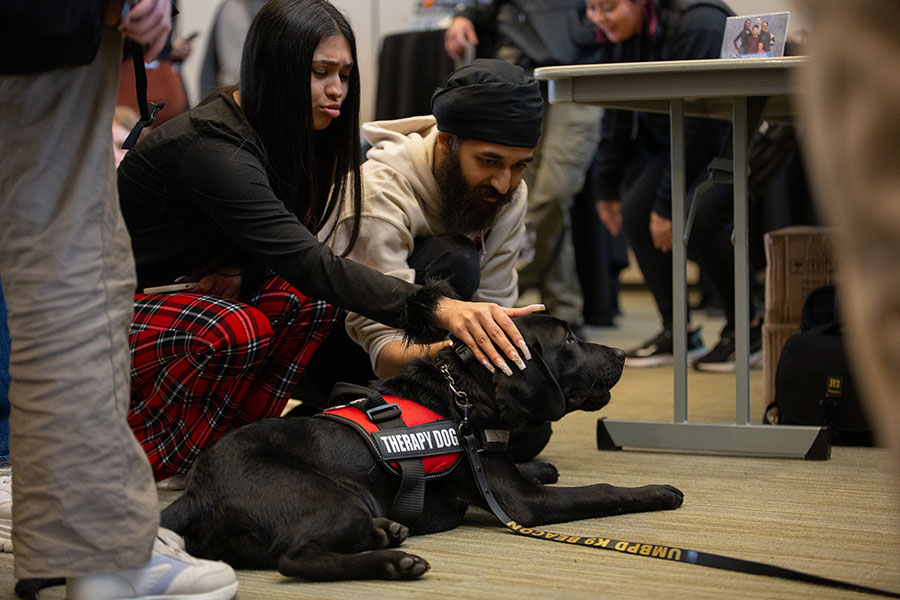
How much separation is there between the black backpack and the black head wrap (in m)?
0.86

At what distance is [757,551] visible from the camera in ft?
5.41

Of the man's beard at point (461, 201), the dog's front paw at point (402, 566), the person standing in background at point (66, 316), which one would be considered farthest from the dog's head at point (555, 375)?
the person standing in background at point (66, 316)

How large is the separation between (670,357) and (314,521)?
281 centimetres

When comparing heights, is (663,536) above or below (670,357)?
above

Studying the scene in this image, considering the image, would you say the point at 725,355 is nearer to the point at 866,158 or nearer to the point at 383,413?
the point at 383,413

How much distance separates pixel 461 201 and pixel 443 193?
0.06 meters

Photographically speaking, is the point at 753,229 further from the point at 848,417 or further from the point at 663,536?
the point at 663,536

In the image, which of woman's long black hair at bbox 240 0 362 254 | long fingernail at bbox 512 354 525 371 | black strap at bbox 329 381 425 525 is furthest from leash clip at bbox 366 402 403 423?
woman's long black hair at bbox 240 0 362 254

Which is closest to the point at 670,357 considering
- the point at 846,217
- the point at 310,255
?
the point at 310,255

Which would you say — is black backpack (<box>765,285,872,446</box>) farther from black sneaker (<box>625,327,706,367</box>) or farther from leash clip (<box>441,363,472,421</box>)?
black sneaker (<box>625,327,706,367</box>)

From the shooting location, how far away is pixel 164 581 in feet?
4.29

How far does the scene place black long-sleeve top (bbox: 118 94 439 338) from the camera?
1.79 m

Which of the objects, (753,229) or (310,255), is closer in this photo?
(310,255)

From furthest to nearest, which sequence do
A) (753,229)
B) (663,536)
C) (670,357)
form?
(753,229) → (670,357) → (663,536)
